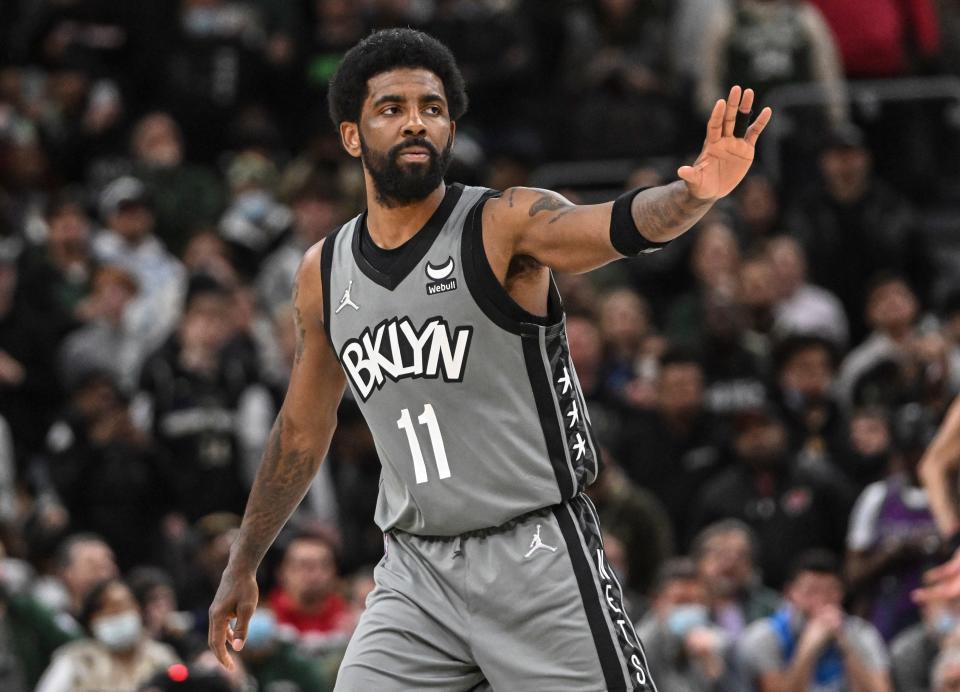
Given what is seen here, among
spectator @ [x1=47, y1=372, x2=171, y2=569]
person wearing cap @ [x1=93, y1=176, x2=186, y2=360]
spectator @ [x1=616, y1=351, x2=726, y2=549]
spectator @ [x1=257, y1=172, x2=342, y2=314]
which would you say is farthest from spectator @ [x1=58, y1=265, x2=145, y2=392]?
spectator @ [x1=616, y1=351, x2=726, y2=549]

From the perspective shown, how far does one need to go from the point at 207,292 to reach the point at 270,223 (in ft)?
5.97

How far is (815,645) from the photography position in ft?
34.1

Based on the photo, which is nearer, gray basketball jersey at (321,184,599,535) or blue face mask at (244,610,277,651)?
gray basketball jersey at (321,184,599,535)

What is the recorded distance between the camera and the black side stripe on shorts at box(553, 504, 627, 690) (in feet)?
Answer: 18.5

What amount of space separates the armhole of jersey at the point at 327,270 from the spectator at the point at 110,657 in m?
4.60

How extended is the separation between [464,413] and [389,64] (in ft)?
3.64

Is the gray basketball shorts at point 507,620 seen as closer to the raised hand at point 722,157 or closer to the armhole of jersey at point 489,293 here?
the armhole of jersey at point 489,293

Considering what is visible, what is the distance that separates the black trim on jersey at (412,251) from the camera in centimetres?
588

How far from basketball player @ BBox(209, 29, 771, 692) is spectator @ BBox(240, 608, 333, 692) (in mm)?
4653

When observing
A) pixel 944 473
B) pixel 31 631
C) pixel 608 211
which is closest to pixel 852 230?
pixel 944 473

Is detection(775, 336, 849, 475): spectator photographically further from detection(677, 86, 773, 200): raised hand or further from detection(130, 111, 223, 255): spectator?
detection(677, 86, 773, 200): raised hand

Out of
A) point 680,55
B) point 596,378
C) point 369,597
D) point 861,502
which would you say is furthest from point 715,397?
point 369,597

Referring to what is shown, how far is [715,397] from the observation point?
12852 millimetres

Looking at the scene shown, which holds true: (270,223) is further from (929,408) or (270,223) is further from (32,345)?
(929,408)
